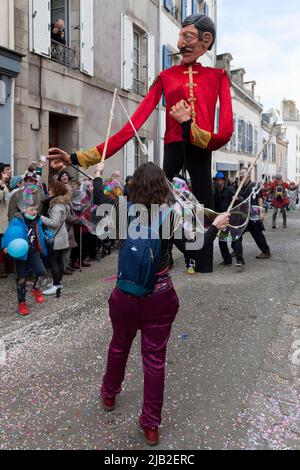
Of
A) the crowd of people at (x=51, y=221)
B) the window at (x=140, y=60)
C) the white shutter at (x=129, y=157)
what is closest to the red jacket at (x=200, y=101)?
the crowd of people at (x=51, y=221)

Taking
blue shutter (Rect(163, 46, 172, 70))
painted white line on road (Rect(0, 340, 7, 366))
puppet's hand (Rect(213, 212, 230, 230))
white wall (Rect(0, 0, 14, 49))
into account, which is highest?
blue shutter (Rect(163, 46, 172, 70))

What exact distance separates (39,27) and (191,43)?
7.37 m

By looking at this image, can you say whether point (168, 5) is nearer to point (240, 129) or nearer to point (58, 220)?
point (58, 220)

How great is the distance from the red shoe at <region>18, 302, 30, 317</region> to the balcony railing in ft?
21.8

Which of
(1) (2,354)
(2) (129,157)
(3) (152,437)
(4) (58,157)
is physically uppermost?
(2) (129,157)

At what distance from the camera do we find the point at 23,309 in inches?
214

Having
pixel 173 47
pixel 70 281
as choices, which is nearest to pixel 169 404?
pixel 70 281

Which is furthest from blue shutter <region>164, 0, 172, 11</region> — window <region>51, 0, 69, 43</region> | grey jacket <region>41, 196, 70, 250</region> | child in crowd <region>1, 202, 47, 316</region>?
child in crowd <region>1, 202, 47, 316</region>

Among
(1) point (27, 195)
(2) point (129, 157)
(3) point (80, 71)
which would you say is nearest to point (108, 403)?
(1) point (27, 195)

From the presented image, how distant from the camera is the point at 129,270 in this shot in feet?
8.80

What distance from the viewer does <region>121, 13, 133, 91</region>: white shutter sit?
12938 mm

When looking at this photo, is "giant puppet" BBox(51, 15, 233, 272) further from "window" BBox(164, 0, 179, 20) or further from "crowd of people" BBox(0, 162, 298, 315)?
"window" BBox(164, 0, 179, 20)

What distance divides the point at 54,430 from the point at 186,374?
125 cm

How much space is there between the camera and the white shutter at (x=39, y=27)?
9.28m
